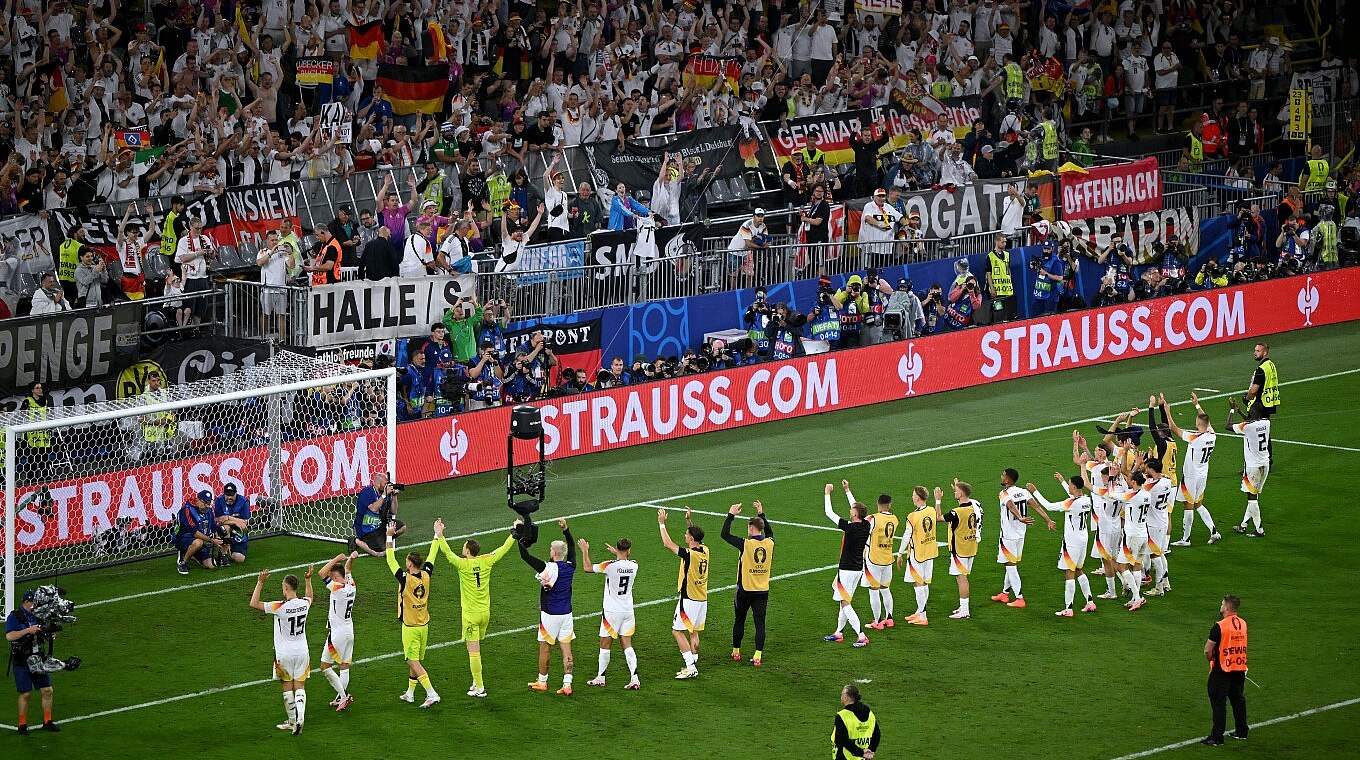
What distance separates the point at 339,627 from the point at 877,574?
620cm

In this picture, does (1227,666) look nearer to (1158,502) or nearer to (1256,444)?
(1158,502)

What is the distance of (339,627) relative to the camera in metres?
19.9

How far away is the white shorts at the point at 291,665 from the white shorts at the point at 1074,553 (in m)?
8.87

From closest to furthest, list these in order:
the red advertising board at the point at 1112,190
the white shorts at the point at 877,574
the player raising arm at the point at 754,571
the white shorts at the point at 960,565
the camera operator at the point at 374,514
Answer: the player raising arm at the point at 754,571 → the white shorts at the point at 877,574 → the white shorts at the point at 960,565 → the camera operator at the point at 374,514 → the red advertising board at the point at 1112,190

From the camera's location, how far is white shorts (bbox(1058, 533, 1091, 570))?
75.2ft

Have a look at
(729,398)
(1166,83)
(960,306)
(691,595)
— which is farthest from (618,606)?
(1166,83)

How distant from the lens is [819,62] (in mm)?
38906

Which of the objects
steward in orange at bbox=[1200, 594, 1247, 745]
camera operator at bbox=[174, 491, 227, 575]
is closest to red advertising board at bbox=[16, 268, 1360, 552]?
camera operator at bbox=[174, 491, 227, 575]

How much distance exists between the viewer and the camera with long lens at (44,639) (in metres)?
19.2

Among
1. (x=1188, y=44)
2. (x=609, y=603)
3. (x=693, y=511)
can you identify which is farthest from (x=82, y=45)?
(x=1188, y=44)

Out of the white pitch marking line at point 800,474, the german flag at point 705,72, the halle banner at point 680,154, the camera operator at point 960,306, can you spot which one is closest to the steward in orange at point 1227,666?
the white pitch marking line at point 800,474

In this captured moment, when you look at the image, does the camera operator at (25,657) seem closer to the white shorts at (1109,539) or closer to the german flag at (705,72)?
the white shorts at (1109,539)

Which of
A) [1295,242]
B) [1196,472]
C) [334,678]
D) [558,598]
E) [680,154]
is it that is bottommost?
[334,678]

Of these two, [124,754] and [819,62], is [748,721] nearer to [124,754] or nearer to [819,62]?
[124,754]
